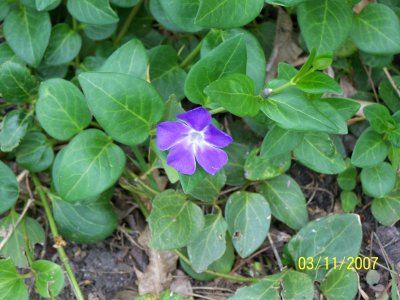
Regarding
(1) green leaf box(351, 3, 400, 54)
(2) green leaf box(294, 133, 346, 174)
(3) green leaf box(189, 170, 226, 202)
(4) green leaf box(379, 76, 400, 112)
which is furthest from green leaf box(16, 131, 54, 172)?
(4) green leaf box(379, 76, 400, 112)

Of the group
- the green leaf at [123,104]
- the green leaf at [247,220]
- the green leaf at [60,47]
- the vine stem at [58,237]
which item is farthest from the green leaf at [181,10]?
the vine stem at [58,237]

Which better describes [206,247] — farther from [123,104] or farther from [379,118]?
[379,118]

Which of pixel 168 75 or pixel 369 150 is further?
pixel 168 75

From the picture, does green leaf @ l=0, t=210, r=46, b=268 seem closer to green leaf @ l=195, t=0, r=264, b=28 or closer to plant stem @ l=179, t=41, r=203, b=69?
plant stem @ l=179, t=41, r=203, b=69

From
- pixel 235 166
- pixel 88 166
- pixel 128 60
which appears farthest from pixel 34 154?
pixel 235 166

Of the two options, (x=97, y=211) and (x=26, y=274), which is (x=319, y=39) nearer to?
(x=97, y=211)

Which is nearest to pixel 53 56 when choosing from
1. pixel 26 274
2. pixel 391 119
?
pixel 26 274
